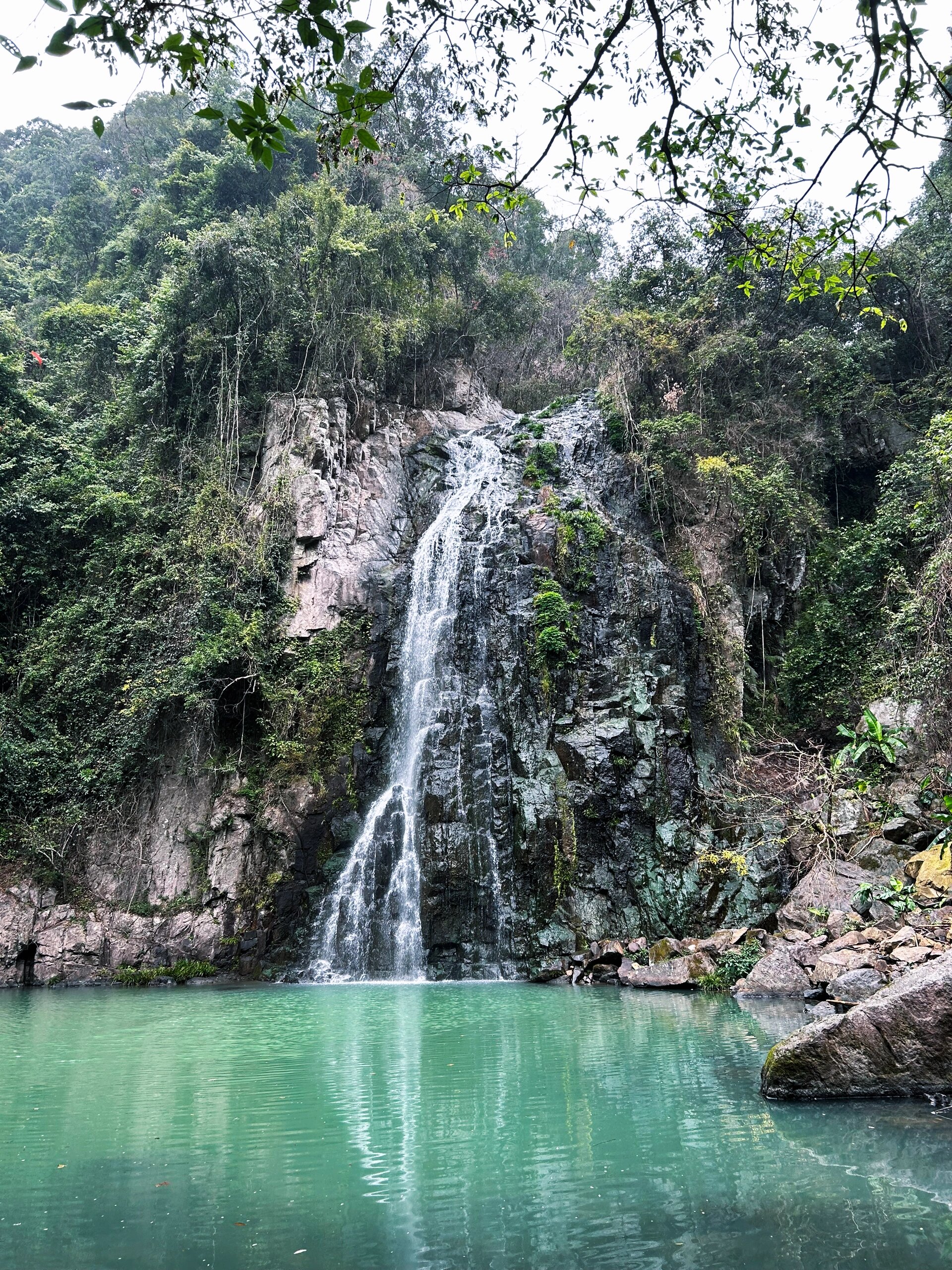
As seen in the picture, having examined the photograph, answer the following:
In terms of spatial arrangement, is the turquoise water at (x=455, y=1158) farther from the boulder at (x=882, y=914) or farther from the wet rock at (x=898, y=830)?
the wet rock at (x=898, y=830)

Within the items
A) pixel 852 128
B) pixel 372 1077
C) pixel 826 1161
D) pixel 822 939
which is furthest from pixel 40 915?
pixel 852 128

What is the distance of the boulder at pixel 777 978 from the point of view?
9.17 meters

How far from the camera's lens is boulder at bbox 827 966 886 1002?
7.04 metres

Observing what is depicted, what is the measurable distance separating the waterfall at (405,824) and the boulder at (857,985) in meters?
5.87

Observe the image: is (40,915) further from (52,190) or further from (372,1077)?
(52,190)

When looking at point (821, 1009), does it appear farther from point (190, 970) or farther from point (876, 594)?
point (876, 594)

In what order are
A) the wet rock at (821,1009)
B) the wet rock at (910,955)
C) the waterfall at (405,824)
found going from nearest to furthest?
1. the wet rock at (910,955)
2. the wet rock at (821,1009)
3. the waterfall at (405,824)

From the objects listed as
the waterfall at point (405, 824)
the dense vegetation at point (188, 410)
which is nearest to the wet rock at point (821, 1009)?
the waterfall at point (405, 824)

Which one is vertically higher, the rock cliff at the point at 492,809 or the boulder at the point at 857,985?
the rock cliff at the point at 492,809

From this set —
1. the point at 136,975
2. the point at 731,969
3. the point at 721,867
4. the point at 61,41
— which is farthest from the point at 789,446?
the point at 61,41

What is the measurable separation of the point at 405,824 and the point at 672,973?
479 cm

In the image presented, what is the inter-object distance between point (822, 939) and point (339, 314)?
16.7m

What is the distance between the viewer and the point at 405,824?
13195mm

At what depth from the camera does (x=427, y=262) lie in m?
23.0
